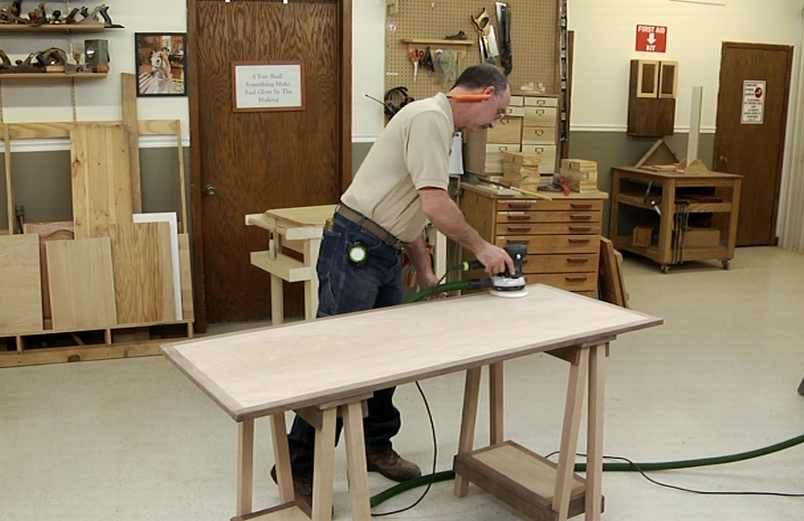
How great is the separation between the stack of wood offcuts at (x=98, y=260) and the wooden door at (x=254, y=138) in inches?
13.5

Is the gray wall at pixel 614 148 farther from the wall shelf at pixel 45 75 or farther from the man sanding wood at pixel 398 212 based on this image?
the man sanding wood at pixel 398 212

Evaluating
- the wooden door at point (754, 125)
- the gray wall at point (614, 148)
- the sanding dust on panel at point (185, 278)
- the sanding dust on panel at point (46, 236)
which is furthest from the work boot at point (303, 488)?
the wooden door at point (754, 125)

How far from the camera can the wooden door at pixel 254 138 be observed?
16.0 ft

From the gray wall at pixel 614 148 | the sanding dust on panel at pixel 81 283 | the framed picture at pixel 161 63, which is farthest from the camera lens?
the gray wall at pixel 614 148

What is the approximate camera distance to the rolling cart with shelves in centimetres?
670

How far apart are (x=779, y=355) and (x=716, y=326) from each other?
1.89 ft

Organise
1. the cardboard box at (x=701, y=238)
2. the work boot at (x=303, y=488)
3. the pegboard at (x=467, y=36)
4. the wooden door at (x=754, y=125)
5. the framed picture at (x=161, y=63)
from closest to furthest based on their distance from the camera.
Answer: the work boot at (x=303, y=488), the framed picture at (x=161, y=63), the pegboard at (x=467, y=36), the cardboard box at (x=701, y=238), the wooden door at (x=754, y=125)

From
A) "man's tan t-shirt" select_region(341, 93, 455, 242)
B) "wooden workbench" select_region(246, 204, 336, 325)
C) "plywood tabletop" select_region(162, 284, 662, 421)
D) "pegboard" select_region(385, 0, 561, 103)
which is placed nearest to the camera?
"plywood tabletop" select_region(162, 284, 662, 421)

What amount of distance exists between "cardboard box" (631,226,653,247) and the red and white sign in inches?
59.6

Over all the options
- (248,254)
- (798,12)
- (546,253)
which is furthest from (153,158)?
(798,12)

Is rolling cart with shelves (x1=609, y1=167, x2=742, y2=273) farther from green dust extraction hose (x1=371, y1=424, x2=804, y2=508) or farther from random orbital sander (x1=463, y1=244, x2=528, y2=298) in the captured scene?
random orbital sander (x1=463, y1=244, x2=528, y2=298)

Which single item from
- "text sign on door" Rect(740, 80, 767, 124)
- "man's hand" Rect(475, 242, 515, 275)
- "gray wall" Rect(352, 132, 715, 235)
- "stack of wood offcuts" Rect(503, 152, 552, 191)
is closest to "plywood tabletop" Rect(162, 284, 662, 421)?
"man's hand" Rect(475, 242, 515, 275)

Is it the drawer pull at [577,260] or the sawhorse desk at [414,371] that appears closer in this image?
the sawhorse desk at [414,371]

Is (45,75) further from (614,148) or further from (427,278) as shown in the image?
(614,148)
